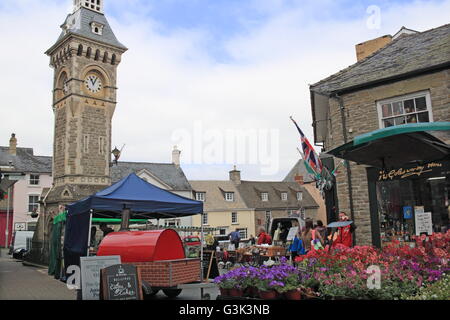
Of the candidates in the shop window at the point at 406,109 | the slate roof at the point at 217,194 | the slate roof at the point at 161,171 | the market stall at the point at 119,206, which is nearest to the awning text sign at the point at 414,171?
the shop window at the point at 406,109

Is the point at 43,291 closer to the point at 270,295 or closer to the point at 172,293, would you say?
the point at 172,293

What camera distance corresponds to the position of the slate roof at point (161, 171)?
145ft

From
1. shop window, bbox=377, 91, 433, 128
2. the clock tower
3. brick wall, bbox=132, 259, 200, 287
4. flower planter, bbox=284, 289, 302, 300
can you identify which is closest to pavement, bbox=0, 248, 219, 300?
brick wall, bbox=132, 259, 200, 287

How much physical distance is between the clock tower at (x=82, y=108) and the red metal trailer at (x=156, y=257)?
50.4ft

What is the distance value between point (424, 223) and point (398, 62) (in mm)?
5806

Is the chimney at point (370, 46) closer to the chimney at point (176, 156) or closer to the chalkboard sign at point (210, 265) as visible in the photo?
the chalkboard sign at point (210, 265)

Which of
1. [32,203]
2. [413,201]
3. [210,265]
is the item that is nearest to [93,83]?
[210,265]

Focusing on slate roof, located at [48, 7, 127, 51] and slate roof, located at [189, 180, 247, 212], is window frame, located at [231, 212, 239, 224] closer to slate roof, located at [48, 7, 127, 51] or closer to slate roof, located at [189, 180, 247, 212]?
slate roof, located at [189, 180, 247, 212]

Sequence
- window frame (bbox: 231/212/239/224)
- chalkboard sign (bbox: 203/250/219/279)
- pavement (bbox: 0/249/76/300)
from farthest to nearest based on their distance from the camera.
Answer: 1. window frame (bbox: 231/212/239/224)
2. chalkboard sign (bbox: 203/250/219/279)
3. pavement (bbox: 0/249/76/300)

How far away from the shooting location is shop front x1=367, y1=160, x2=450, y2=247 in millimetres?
10906

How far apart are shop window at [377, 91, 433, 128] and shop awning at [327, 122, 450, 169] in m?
4.19

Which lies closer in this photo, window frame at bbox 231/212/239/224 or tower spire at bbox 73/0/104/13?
tower spire at bbox 73/0/104/13

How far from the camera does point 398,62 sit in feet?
44.7
